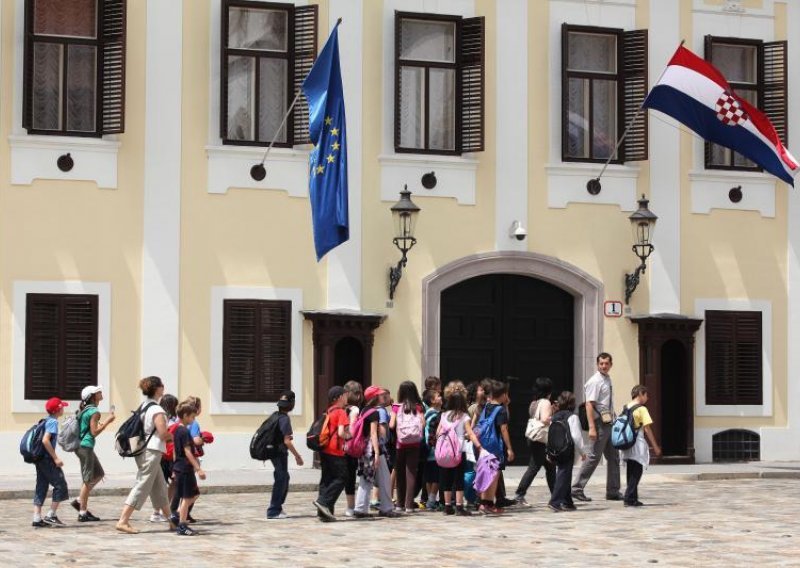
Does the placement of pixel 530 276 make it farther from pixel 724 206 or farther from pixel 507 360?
pixel 724 206

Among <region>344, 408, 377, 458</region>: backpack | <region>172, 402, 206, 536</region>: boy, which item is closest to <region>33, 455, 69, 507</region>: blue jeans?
<region>172, 402, 206, 536</region>: boy

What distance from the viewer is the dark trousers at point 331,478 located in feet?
60.6

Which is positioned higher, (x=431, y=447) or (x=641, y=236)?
(x=641, y=236)

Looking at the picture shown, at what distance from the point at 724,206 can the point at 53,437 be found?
12.7 m

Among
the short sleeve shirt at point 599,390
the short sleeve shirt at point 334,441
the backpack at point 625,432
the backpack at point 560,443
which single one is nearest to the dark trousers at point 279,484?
the short sleeve shirt at point 334,441

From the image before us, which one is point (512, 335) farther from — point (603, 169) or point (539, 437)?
point (539, 437)

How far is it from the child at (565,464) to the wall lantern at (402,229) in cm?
589

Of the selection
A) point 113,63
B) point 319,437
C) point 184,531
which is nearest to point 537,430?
point 319,437

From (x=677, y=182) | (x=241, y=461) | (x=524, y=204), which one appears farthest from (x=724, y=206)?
(x=241, y=461)

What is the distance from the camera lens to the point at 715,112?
25844mm

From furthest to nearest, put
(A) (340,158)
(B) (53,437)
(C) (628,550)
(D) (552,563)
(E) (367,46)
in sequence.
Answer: (E) (367,46)
(A) (340,158)
(B) (53,437)
(C) (628,550)
(D) (552,563)

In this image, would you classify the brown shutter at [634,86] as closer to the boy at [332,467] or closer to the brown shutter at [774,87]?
the brown shutter at [774,87]

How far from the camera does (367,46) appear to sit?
25750 mm

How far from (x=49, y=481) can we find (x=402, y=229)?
8.47 m
